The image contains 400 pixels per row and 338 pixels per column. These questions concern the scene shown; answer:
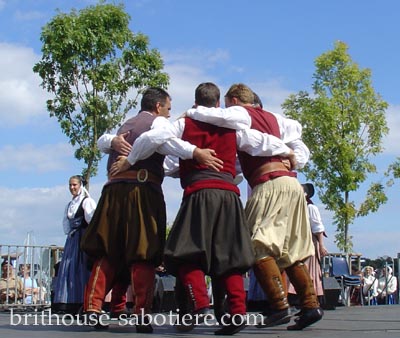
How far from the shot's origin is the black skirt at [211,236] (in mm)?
4891

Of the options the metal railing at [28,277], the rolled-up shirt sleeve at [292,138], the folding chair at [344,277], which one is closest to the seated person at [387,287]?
the folding chair at [344,277]

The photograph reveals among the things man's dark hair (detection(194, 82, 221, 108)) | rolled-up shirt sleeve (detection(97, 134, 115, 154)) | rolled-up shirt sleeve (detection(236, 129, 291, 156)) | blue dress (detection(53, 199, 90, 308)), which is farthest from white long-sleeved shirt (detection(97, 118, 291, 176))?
blue dress (detection(53, 199, 90, 308))

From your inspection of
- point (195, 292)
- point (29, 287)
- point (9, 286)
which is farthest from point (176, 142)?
point (29, 287)

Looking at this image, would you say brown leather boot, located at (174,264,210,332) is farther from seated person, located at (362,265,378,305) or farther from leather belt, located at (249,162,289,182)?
seated person, located at (362,265,378,305)

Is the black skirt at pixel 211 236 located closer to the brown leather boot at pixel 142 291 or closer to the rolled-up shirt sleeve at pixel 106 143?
the brown leather boot at pixel 142 291

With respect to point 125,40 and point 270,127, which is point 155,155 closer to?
point 270,127

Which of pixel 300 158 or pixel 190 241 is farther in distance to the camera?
pixel 300 158

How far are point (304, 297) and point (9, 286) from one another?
8370 millimetres

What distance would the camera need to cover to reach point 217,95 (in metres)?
5.38

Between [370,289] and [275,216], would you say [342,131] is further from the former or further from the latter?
[275,216]

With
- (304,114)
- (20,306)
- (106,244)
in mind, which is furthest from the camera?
(304,114)

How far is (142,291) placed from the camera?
521cm

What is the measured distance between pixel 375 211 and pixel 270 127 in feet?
62.3

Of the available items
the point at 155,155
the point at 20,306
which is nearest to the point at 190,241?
the point at 155,155
